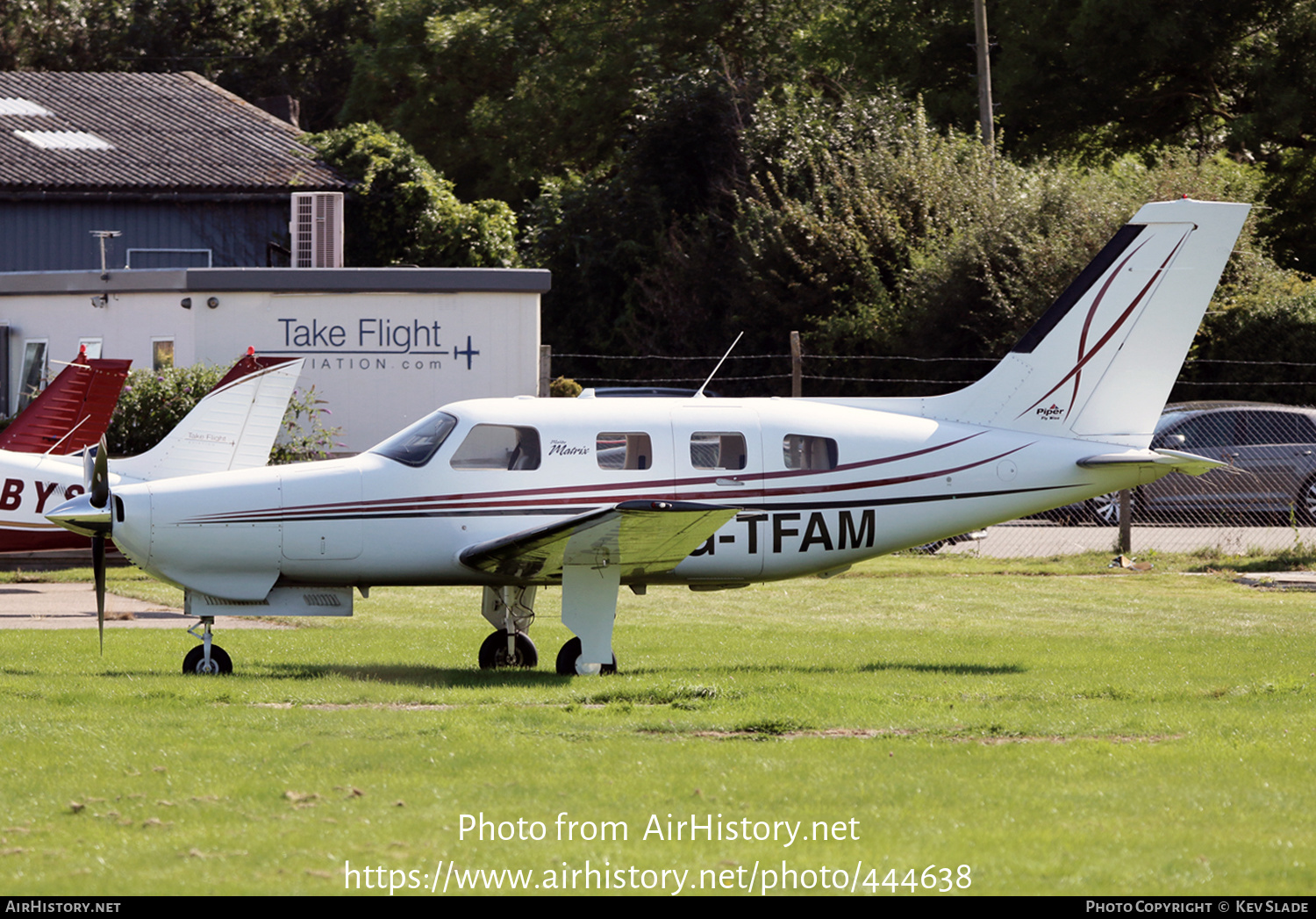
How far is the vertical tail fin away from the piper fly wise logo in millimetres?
11553

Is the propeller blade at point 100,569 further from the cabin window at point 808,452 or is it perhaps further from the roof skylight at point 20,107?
the roof skylight at point 20,107

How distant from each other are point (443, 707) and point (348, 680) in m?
1.36

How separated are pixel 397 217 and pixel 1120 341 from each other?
1089 inches

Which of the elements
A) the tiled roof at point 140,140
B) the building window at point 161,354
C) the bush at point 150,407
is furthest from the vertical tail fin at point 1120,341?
the tiled roof at point 140,140

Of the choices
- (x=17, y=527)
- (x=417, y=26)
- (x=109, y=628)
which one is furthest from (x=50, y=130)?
(x=109, y=628)

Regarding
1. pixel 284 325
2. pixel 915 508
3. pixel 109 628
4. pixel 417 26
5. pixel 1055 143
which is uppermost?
pixel 417 26

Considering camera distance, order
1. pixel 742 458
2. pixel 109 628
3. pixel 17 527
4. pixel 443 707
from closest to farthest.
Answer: pixel 443 707 → pixel 742 458 → pixel 109 628 → pixel 17 527

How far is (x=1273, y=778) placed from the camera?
7609mm

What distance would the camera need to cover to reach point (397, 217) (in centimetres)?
3803

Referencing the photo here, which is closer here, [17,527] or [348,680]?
[348,680]

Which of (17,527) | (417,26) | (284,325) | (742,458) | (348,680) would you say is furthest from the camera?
(417,26)

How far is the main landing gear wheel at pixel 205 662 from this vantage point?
11.4 m

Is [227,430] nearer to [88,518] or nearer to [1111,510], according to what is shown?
[88,518]

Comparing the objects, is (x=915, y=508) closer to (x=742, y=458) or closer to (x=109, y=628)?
(x=742, y=458)
